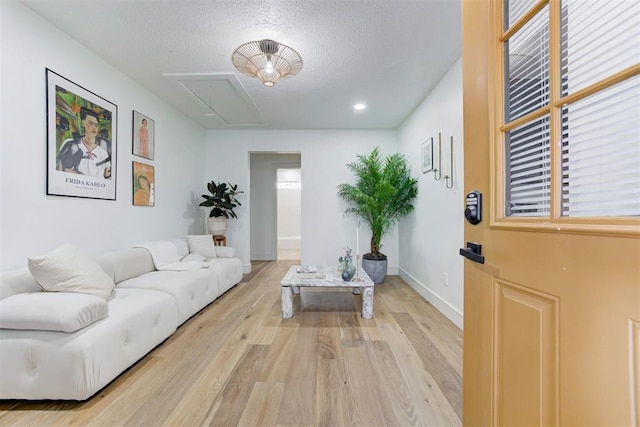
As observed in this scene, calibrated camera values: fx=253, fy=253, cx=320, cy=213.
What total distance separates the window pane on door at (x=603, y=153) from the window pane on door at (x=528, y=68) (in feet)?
0.41

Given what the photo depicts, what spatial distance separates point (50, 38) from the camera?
2.00 m

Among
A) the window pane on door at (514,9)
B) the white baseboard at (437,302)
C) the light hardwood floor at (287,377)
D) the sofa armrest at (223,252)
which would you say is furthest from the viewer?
the sofa armrest at (223,252)

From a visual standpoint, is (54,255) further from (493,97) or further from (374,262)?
(374,262)

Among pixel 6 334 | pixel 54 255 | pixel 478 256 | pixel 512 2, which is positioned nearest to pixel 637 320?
pixel 478 256

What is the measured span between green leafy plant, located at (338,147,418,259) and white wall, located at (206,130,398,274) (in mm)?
430

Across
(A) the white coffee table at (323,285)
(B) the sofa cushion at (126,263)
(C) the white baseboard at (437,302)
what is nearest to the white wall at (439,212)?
(C) the white baseboard at (437,302)

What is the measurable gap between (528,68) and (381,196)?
2.95m

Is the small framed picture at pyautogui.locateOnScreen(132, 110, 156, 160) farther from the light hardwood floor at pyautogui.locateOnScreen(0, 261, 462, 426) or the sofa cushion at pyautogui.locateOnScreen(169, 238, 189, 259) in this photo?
the light hardwood floor at pyautogui.locateOnScreen(0, 261, 462, 426)

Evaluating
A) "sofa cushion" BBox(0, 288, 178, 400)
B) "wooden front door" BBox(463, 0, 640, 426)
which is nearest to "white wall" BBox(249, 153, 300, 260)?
"sofa cushion" BBox(0, 288, 178, 400)

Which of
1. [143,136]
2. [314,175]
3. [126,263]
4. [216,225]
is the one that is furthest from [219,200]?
[126,263]

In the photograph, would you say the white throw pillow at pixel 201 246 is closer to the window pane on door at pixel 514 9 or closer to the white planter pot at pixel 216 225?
the white planter pot at pixel 216 225

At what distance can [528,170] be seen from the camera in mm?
747

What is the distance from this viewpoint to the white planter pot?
405 cm

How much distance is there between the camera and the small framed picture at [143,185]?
294 centimetres
